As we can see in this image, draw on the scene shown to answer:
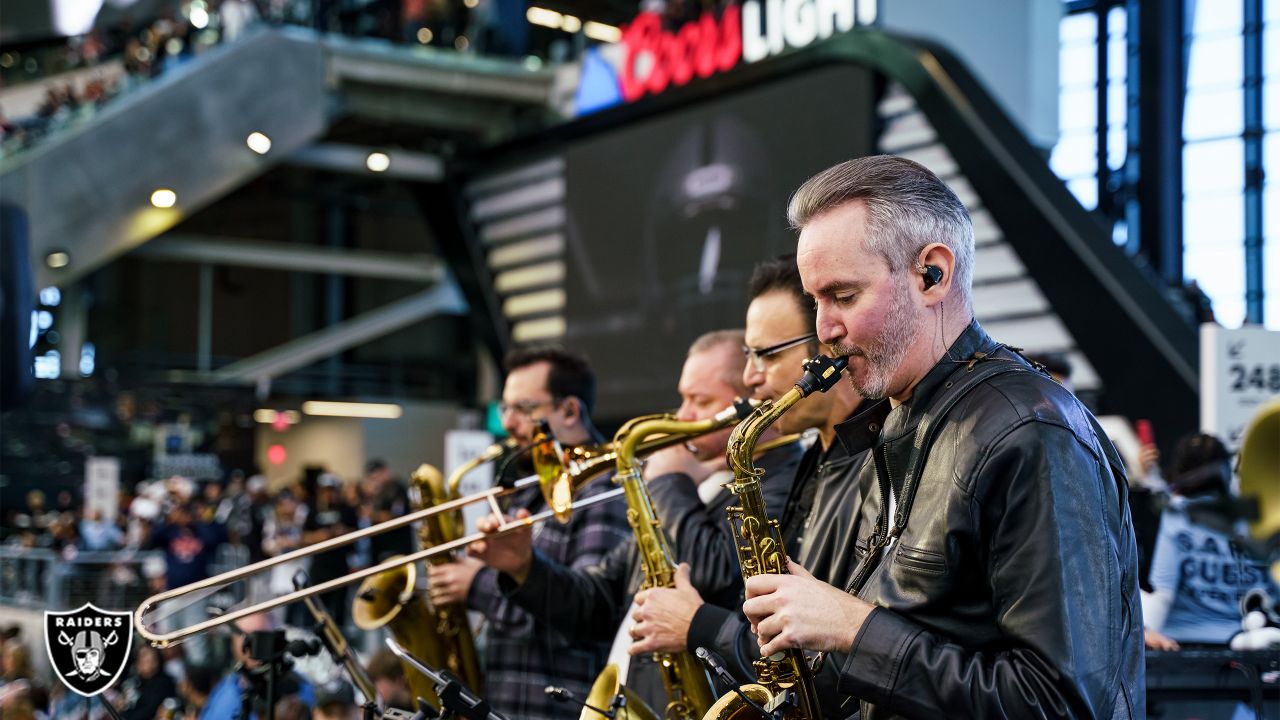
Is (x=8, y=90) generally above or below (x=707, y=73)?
above

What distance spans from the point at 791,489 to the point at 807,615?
123 cm

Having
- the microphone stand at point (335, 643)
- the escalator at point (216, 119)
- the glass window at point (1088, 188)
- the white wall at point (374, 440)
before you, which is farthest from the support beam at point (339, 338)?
the microphone stand at point (335, 643)

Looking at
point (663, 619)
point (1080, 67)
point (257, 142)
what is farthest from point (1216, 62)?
point (663, 619)

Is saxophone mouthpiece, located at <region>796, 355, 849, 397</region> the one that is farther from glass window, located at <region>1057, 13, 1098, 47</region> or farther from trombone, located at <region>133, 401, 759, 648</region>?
glass window, located at <region>1057, 13, 1098, 47</region>

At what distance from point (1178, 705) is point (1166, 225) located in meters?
16.8

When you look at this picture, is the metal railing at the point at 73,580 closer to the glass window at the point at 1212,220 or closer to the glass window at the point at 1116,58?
the glass window at the point at 1212,220

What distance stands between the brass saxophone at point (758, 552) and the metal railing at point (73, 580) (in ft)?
35.4

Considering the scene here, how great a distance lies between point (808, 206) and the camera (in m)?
2.19

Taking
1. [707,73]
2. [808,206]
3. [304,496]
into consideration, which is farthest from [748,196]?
[808,206]

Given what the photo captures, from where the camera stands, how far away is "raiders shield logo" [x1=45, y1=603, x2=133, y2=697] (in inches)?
123

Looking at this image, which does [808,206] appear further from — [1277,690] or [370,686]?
[1277,690]

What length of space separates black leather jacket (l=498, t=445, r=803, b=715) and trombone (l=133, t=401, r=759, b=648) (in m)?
0.19

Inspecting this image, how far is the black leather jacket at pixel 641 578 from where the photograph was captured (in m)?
3.50

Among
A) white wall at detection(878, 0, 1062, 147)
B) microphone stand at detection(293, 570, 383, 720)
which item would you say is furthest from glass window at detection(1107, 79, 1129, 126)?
microphone stand at detection(293, 570, 383, 720)
